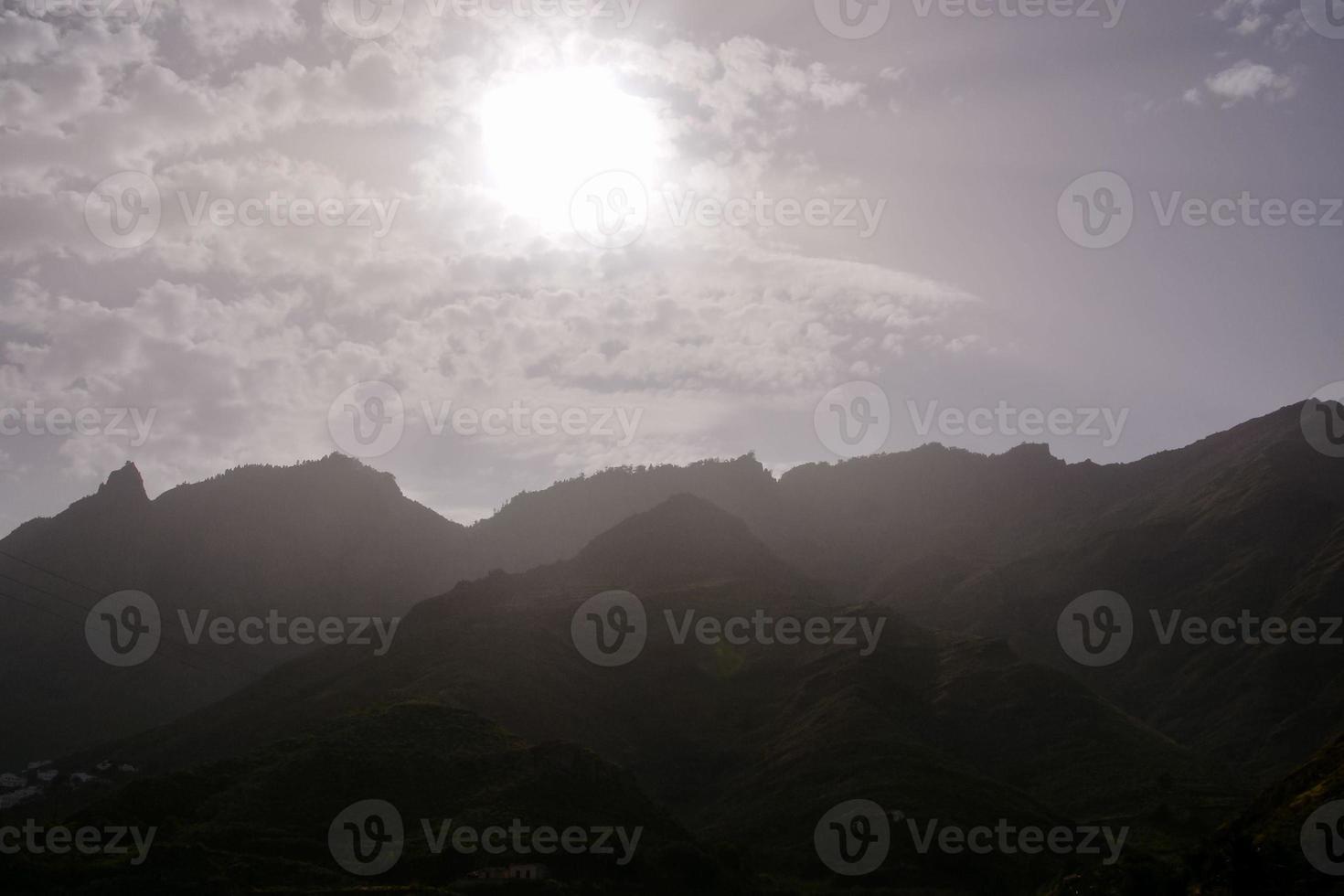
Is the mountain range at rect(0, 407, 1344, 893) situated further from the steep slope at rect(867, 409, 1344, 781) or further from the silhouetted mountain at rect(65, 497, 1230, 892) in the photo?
the steep slope at rect(867, 409, 1344, 781)

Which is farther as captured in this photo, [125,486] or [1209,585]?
[125,486]

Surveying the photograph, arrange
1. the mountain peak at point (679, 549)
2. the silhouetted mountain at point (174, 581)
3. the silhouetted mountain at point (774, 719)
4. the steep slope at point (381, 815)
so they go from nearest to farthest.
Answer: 1. the steep slope at point (381, 815)
2. the silhouetted mountain at point (774, 719)
3. the mountain peak at point (679, 549)
4. the silhouetted mountain at point (174, 581)

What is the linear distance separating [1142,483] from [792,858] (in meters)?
148

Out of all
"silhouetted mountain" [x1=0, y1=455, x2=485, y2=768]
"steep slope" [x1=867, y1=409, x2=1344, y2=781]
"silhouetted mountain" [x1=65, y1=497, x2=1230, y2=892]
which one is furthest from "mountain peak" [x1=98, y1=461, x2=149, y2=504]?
"steep slope" [x1=867, y1=409, x2=1344, y2=781]

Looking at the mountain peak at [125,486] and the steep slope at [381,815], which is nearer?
the steep slope at [381,815]

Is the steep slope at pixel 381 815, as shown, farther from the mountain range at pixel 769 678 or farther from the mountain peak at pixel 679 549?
the mountain peak at pixel 679 549

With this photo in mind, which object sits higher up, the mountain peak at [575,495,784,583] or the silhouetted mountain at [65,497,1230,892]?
the mountain peak at [575,495,784,583]

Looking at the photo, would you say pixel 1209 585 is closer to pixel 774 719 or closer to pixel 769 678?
pixel 769 678

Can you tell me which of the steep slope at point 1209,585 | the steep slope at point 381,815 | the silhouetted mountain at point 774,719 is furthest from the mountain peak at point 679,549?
the steep slope at point 381,815

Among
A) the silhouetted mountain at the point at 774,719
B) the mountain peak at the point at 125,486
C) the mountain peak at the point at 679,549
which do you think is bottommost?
the silhouetted mountain at the point at 774,719

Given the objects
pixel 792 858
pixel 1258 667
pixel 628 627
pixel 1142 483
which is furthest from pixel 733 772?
pixel 1142 483

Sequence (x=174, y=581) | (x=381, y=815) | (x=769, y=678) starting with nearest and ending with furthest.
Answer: (x=381, y=815)
(x=769, y=678)
(x=174, y=581)

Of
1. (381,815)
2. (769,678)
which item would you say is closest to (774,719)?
(769,678)

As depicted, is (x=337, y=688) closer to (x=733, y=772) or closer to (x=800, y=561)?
(x=733, y=772)
